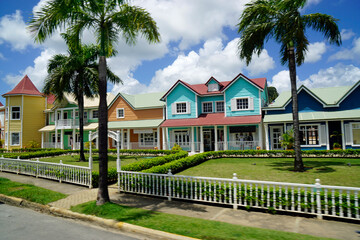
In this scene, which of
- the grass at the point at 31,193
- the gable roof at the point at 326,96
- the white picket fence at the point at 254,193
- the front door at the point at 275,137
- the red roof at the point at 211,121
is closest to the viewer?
the white picket fence at the point at 254,193

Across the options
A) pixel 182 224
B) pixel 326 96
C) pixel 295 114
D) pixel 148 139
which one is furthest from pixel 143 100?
pixel 182 224

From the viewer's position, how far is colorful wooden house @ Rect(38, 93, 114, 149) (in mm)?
33719

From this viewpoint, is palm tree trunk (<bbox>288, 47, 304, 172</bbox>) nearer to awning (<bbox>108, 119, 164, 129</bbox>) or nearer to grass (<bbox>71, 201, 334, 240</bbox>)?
grass (<bbox>71, 201, 334, 240</bbox>)

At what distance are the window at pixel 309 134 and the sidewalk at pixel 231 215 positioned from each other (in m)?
17.6

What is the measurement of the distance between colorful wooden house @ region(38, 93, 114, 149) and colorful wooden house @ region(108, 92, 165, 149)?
355 cm

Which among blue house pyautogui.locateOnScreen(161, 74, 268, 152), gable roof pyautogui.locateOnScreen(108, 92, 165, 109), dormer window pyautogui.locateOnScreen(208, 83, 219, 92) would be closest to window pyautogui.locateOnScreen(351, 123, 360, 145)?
blue house pyautogui.locateOnScreen(161, 74, 268, 152)

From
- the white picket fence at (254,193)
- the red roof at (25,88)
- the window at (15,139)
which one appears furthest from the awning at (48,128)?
the white picket fence at (254,193)

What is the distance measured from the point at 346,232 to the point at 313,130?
60.5ft

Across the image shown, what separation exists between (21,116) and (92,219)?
3510 cm

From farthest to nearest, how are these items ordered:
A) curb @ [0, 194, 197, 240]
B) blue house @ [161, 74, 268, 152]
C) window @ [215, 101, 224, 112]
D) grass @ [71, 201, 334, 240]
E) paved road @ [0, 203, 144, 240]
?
window @ [215, 101, 224, 112] < blue house @ [161, 74, 268, 152] < paved road @ [0, 203, 144, 240] < curb @ [0, 194, 197, 240] < grass @ [71, 201, 334, 240]

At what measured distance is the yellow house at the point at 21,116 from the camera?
3512 cm

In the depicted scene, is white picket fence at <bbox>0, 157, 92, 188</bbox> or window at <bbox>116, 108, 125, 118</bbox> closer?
white picket fence at <bbox>0, 157, 92, 188</bbox>

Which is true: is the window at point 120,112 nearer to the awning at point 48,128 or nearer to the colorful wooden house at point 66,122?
the colorful wooden house at point 66,122

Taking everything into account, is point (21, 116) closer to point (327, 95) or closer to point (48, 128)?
point (48, 128)
